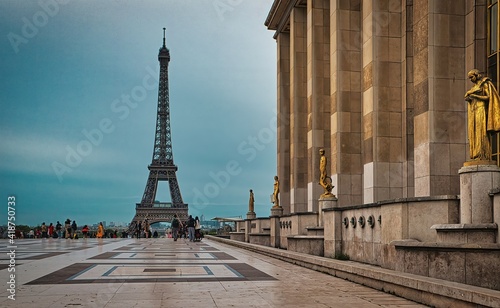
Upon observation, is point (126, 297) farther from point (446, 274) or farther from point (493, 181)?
point (493, 181)

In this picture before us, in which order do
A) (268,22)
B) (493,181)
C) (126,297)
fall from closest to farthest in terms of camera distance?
1. (126,297)
2. (493,181)
3. (268,22)

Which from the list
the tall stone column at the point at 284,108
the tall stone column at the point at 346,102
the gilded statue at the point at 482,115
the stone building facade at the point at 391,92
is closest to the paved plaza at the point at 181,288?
the gilded statue at the point at 482,115

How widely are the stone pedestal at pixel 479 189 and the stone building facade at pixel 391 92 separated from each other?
24.9 feet

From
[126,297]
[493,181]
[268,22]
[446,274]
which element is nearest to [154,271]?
[126,297]

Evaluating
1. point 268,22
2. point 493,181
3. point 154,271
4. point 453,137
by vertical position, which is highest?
point 268,22

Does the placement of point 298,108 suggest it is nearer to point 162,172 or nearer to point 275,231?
point 275,231

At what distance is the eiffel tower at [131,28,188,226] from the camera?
4660 inches

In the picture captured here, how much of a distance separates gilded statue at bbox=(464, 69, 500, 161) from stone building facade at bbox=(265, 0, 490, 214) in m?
7.68

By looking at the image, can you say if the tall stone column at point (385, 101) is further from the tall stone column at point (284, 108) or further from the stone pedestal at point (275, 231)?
the tall stone column at point (284, 108)

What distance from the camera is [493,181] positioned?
12562 mm

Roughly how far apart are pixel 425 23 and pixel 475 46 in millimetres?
1987

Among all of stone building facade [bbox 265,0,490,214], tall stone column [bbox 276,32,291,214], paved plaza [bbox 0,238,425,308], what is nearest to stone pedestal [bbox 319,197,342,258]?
paved plaza [bbox 0,238,425,308]

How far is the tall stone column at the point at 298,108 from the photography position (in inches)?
1622

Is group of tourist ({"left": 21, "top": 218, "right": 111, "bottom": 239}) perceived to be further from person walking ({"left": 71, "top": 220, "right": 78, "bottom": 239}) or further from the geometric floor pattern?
the geometric floor pattern
